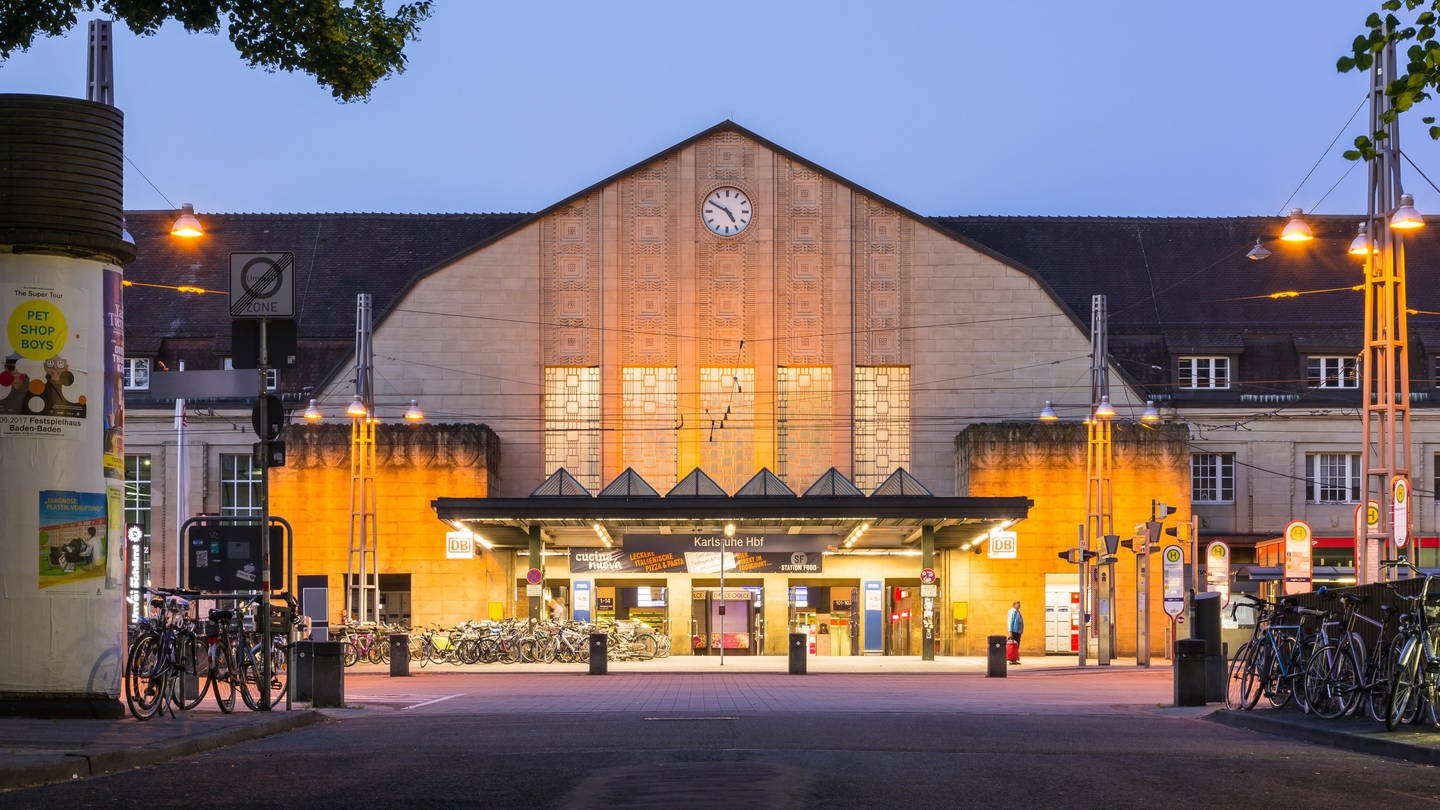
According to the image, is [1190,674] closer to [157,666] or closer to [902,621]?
[157,666]

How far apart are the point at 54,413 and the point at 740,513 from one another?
32395mm

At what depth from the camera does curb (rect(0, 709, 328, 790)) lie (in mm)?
11750

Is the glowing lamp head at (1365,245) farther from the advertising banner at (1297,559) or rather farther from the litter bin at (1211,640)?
the advertising banner at (1297,559)

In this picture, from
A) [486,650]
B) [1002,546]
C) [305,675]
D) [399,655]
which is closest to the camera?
[305,675]

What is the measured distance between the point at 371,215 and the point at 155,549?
15.8 metres

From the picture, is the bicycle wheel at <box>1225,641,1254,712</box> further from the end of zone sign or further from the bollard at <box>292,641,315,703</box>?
the end of zone sign

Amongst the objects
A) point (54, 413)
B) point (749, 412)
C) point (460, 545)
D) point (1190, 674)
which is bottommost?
point (1190, 674)

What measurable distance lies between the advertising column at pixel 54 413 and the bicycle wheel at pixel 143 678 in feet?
0.72

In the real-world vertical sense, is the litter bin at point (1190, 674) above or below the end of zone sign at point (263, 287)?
below

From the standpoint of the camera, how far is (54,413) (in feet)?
55.3

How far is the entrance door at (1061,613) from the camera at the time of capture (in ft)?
192

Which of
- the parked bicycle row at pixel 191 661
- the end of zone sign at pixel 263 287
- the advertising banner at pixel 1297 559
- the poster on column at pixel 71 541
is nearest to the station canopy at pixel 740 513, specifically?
the advertising banner at pixel 1297 559

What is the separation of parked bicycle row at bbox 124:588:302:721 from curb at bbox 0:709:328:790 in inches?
44.8

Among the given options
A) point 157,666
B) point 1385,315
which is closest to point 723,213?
point 1385,315
